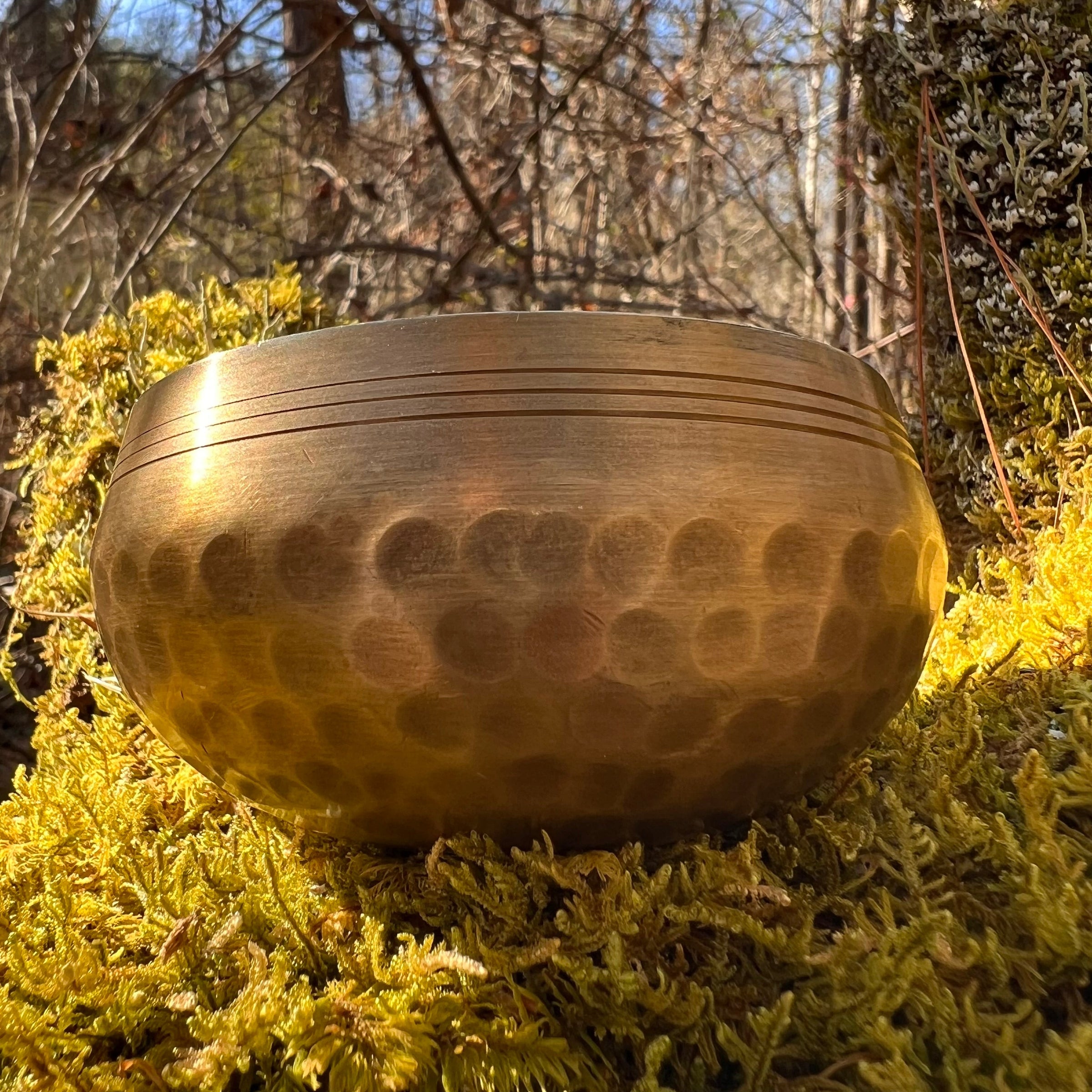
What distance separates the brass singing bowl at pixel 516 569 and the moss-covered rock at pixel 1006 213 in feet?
1.92

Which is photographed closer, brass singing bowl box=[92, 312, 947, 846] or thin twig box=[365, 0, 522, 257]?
brass singing bowl box=[92, 312, 947, 846]

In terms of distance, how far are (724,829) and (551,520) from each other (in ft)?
0.80

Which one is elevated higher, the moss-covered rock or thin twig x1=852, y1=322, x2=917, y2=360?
the moss-covered rock

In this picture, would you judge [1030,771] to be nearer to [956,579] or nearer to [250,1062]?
[250,1062]

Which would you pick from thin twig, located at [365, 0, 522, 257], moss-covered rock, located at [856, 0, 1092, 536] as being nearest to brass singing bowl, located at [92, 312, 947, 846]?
moss-covered rock, located at [856, 0, 1092, 536]

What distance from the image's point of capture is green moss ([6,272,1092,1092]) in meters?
0.43

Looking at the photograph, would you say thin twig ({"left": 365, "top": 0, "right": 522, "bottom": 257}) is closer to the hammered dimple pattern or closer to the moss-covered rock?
the moss-covered rock

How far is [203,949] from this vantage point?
0.50 m

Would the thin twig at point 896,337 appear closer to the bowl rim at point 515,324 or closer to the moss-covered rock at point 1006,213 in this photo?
the moss-covered rock at point 1006,213

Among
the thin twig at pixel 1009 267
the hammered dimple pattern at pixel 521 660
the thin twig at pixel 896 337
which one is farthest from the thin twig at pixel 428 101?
the hammered dimple pattern at pixel 521 660

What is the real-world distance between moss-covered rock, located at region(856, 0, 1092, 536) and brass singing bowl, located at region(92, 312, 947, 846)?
587 millimetres

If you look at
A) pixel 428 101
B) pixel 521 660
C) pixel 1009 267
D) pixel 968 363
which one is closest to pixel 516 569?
pixel 521 660

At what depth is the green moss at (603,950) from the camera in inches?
16.8

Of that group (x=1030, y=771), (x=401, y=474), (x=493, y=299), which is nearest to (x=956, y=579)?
(x=1030, y=771)
